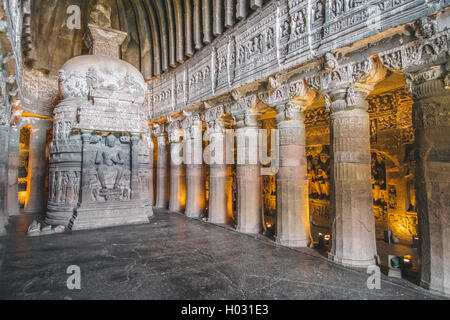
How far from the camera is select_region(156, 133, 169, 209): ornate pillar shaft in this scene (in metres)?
12.7

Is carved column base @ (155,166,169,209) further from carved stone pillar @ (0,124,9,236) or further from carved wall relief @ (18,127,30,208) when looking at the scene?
carved wall relief @ (18,127,30,208)

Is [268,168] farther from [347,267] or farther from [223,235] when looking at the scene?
[347,267]

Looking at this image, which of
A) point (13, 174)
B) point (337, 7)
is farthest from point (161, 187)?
point (337, 7)

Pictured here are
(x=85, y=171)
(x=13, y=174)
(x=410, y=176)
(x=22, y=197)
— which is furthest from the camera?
(x=22, y=197)

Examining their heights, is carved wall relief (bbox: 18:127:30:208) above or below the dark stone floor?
above

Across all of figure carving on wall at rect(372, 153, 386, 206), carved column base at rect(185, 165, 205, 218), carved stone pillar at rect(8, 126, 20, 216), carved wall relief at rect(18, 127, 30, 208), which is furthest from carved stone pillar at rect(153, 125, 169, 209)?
figure carving on wall at rect(372, 153, 386, 206)

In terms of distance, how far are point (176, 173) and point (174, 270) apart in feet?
24.0

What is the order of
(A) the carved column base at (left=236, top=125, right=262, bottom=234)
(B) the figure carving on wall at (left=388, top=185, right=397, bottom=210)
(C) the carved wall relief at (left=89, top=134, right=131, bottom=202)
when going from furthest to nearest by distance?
(C) the carved wall relief at (left=89, top=134, right=131, bottom=202) → (A) the carved column base at (left=236, top=125, right=262, bottom=234) → (B) the figure carving on wall at (left=388, top=185, right=397, bottom=210)

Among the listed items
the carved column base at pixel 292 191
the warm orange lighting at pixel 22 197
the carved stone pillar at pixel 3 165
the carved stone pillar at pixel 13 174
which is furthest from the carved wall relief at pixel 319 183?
the warm orange lighting at pixel 22 197

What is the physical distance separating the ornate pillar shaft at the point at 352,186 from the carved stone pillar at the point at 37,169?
1166cm

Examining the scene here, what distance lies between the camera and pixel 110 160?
8438 mm

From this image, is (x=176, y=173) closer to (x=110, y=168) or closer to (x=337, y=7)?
(x=110, y=168)

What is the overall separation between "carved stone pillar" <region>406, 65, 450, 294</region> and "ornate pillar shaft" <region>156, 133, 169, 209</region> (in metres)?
10.5

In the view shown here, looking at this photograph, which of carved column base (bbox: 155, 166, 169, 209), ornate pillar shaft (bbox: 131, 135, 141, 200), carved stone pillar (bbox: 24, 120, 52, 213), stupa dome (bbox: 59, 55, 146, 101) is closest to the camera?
stupa dome (bbox: 59, 55, 146, 101)
